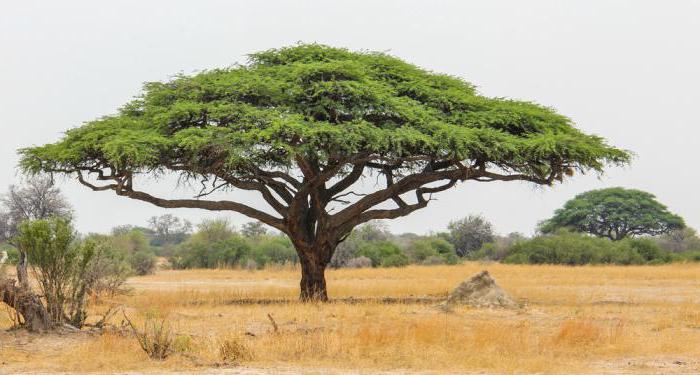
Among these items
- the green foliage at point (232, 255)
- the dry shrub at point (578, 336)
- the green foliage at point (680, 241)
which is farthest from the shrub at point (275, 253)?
the dry shrub at point (578, 336)

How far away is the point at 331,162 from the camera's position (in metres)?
21.9

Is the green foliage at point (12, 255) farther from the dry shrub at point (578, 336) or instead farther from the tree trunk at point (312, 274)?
the dry shrub at point (578, 336)

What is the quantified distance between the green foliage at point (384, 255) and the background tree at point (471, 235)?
57.8 ft

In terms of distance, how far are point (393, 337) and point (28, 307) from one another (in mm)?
6201

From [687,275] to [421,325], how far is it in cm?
2461

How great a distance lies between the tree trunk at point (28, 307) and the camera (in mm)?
14016

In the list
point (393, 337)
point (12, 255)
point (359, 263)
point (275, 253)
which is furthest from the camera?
point (275, 253)

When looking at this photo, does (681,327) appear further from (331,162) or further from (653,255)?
(653,255)

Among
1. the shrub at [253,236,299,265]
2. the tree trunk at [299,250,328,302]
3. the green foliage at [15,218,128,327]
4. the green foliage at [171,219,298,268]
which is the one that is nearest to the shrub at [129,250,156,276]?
the green foliage at [171,219,298,268]

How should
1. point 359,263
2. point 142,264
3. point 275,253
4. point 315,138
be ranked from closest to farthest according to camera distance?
point 315,138, point 142,264, point 359,263, point 275,253

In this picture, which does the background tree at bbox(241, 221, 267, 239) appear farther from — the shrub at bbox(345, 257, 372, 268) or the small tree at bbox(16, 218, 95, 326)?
the small tree at bbox(16, 218, 95, 326)

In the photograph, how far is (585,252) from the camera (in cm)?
4844

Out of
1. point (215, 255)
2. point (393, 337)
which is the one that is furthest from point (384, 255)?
point (393, 337)

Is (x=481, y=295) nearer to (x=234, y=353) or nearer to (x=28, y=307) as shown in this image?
(x=234, y=353)
